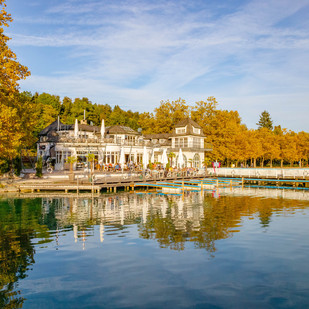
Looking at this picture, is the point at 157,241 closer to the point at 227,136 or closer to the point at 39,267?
the point at 39,267

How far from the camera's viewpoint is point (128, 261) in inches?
486

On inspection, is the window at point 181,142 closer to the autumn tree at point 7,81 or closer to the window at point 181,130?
the window at point 181,130

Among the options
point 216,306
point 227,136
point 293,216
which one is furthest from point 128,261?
point 227,136

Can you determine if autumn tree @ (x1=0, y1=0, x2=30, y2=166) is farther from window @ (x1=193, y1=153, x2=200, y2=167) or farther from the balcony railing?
Result: window @ (x1=193, y1=153, x2=200, y2=167)

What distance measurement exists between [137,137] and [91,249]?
45.3 metres

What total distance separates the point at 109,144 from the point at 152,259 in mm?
40880

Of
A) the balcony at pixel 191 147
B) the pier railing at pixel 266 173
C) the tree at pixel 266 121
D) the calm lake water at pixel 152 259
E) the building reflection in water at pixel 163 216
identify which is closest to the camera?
the calm lake water at pixel 152 259

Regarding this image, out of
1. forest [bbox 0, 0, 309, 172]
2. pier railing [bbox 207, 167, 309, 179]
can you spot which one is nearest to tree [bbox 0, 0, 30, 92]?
forest [bbox 0, 0, 309, 172]

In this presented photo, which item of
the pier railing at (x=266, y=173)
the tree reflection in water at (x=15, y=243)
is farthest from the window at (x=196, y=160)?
the tree reflection in water at (x=15, y=243)

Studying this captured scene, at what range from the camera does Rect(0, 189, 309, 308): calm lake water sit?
9.32m

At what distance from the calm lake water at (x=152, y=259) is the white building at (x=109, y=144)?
77.1 ft

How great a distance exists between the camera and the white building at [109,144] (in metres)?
50.0

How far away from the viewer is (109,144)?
5222 cm

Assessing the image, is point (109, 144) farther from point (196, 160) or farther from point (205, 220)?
point (205, 220)
